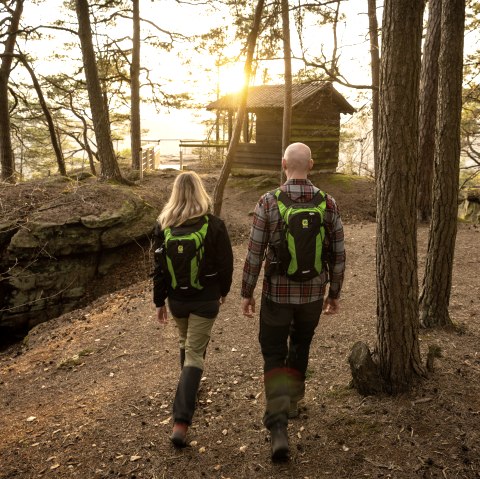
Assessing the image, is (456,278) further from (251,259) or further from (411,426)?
(251,259)

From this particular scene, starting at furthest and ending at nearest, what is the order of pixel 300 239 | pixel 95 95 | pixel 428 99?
pixel 95 95, pixel 428 99, pixel 300 239

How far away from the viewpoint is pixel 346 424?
3.58 m

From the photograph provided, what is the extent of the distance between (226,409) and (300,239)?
1.98 metres

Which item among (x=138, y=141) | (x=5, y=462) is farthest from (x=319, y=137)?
(x=5, y=462)

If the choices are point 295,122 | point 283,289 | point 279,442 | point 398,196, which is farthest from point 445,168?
point 295,122

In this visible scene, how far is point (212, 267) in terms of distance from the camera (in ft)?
12.0

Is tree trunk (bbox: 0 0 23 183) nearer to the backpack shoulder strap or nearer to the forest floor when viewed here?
the forest floor

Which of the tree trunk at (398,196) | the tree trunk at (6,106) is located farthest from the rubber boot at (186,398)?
the tree trunk at (6,106)

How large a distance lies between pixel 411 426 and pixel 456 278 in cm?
506

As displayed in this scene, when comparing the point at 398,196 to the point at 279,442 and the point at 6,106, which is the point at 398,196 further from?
the point at 6,106

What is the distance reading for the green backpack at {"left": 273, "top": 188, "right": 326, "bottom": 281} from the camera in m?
3.16

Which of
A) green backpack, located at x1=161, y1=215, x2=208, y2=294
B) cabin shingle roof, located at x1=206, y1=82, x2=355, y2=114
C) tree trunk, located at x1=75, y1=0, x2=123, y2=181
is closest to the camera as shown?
green backpack, located at x1=161, y1=215, x2=208, y2=294

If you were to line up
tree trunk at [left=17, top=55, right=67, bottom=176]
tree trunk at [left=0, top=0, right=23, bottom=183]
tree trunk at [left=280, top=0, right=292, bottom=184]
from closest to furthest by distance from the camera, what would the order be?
tree trunk at [left=17, top=55, right=67, bottom=176]
tree trunk at [left=280, top=0, right=292, bottom=184]
tree trunk at [left=0, top=0, right=23, bottom=183]

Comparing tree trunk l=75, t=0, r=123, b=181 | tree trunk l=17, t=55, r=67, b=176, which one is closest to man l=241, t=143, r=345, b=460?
tree trunk l=75, t=0, r=123, b=181
